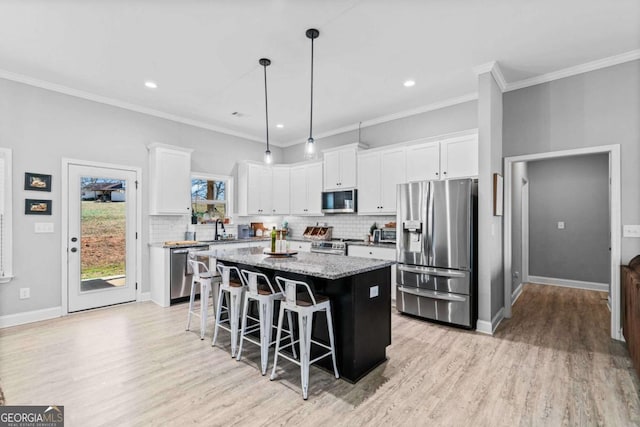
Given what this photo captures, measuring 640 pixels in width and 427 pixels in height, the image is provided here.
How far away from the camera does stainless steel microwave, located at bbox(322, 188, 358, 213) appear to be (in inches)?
219

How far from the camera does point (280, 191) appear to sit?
22.1ft

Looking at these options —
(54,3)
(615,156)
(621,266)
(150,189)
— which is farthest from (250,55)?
(621,266)

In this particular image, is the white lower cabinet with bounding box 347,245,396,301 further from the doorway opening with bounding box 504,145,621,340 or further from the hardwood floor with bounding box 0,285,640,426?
the doorway opening with bounding box 504,145,621,340

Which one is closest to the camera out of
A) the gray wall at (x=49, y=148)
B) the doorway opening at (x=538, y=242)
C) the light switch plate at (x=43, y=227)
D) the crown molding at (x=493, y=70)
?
the crown molding at (x=493, y=70)

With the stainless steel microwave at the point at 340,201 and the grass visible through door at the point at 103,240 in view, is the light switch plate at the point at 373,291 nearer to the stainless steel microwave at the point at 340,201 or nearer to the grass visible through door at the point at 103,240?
the stainless steel microwave at the point at 340,201

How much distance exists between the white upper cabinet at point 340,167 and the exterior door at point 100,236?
3.26 meters

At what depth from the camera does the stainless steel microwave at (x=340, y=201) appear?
557 cm

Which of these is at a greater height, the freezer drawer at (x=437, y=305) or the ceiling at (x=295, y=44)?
the ceiling at (x=295, y=44)

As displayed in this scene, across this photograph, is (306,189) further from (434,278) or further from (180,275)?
(434,278)

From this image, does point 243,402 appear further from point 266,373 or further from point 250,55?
point 250,55

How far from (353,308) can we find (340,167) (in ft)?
11.7

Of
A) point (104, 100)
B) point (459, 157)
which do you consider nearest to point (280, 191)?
point (104, 100)

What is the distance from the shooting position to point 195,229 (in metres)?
5.64

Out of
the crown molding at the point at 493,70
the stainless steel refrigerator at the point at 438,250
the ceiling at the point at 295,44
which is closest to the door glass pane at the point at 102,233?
the ceiling at the point at 295,44
